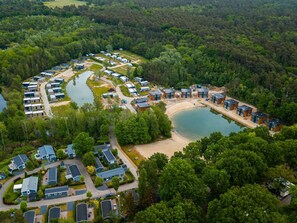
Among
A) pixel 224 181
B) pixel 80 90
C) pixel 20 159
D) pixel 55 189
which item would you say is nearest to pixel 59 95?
pixel 80 90

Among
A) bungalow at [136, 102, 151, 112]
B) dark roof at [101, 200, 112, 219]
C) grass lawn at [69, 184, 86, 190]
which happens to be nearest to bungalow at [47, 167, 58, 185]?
grass lawn at [69, 184, 86, 190]

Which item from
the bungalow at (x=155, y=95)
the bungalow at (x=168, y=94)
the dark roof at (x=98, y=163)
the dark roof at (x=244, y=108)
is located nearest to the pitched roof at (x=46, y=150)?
the dark roof at (x=98, y=163)

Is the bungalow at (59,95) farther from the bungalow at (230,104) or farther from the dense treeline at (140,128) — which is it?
the bungalow at (230,104)

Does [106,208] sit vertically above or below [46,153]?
below

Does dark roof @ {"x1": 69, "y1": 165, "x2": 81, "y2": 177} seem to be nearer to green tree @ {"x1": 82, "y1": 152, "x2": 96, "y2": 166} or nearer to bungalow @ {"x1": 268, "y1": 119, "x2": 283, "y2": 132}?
green tree @ {"x1": 82, "y1": 152, "x2": 96, "y2": 166}

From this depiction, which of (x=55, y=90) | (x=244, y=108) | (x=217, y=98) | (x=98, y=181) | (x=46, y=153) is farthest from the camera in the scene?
(x=55, y=90)

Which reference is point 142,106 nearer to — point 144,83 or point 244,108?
point 144,83
